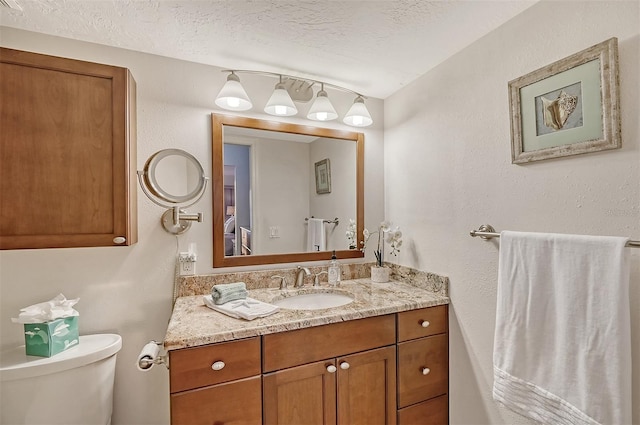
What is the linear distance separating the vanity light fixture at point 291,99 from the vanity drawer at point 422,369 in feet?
4.31

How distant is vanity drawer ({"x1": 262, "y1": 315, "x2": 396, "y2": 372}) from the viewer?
118 centimetres

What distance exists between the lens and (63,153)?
1168 millimetres

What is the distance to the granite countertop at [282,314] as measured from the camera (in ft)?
3.56

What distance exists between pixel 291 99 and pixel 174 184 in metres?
0.81

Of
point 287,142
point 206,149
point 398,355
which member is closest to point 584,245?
point 398,355

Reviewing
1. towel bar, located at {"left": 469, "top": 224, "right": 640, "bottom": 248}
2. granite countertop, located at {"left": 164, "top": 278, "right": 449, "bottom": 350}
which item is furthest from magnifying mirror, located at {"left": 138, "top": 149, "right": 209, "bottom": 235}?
towel bar, located at {"left": 469, "top": 224, "right": 640, "bottom": 248}

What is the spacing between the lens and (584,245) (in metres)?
0.95

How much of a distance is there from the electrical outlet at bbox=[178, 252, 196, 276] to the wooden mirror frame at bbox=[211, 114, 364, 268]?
4.4 inches

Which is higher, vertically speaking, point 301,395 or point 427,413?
point 301,395

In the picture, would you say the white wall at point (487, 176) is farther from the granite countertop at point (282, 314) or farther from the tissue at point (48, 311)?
the tissue at point (48, 311)

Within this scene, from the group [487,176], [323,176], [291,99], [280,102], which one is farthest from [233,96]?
[487,176]

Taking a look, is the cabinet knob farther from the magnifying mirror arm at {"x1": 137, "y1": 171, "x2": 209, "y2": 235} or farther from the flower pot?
the flower pot

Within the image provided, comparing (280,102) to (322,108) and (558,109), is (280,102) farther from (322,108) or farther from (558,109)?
(558,109)

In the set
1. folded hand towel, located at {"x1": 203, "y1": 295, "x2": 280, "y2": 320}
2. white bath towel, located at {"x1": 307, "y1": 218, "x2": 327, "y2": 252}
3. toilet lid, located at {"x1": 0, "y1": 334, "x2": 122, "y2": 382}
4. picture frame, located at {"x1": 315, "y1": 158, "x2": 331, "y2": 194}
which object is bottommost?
toilet lid, located at {"x1": 0, "y1": 334, "x2": 122, "y2": 382}
